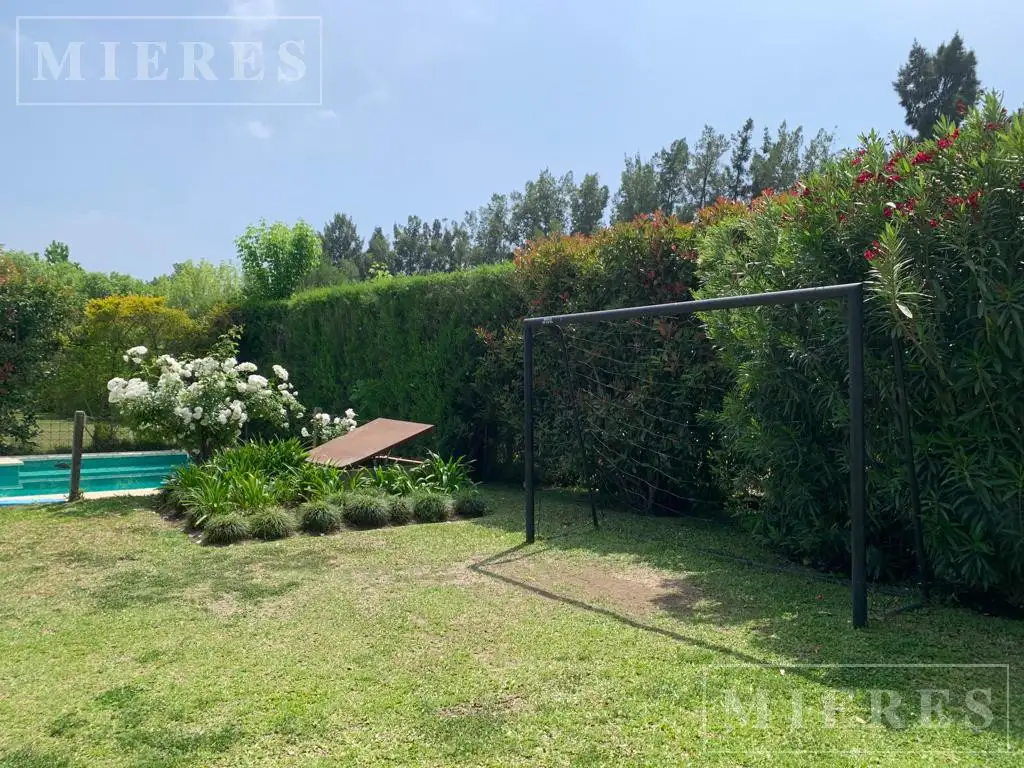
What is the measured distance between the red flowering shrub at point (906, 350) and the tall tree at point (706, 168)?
1010 inches

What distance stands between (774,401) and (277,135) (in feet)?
26.0

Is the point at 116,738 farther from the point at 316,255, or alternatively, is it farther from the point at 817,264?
the point at 316,255

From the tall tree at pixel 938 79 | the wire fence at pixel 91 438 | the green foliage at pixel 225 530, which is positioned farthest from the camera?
the tall tree at pixel 938 79

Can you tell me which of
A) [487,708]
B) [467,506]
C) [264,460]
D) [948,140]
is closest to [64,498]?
[264,460]

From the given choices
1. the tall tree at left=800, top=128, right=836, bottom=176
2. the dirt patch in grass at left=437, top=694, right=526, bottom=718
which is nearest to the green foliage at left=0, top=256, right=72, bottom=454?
the dirt patch in grass at left=437, top=694, right=526, bottom=718

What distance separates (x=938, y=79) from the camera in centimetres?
2377

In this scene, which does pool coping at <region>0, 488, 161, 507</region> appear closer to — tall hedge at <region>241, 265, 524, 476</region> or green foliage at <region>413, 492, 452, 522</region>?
green foliage at <region>413, 492, 452, 522</region>

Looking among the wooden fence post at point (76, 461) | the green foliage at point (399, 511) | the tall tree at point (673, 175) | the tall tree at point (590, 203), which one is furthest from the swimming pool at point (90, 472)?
the tall tree at point (590, 203)

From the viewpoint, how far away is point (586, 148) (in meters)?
15.6

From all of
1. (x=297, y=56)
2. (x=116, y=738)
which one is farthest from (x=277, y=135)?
(x=116, y=738)

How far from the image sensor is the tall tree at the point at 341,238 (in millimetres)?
50656

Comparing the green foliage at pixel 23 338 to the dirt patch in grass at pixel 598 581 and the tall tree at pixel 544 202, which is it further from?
the tall tree at pixel 544 202

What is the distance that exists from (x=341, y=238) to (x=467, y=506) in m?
45.9

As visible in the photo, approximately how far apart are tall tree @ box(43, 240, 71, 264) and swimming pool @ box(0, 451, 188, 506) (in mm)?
58788
